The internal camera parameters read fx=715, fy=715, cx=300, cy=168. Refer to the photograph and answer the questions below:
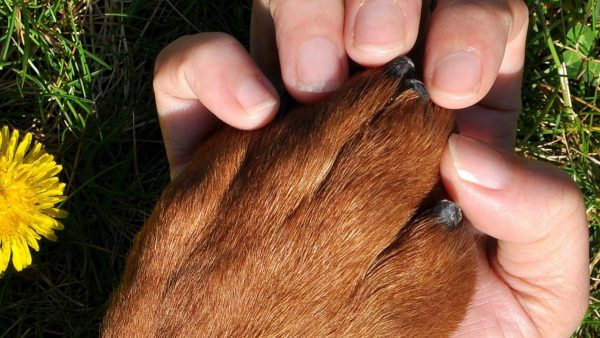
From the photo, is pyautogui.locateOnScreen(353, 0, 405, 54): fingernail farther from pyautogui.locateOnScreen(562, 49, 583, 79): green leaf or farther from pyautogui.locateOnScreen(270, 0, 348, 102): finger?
pyautogui.locateOnScreen(562, 49, 583, 79): green leaf

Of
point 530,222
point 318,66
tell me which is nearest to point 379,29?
point 318,66

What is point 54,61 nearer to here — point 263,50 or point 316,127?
point 263,50

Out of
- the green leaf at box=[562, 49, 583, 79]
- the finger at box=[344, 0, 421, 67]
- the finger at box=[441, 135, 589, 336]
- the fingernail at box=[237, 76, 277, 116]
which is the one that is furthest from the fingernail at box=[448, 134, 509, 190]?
the green leaf at box=[562, 49, 583, 79]

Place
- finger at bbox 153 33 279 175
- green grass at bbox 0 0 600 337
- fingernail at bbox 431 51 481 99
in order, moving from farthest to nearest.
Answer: green grass at bbox 0 0 600 337
finger at bbox 153 33 279 175
fingernail at bbox 431 51 481 99

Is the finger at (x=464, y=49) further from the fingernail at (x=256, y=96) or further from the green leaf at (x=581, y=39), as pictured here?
the green leaf at (x=581, y=39)

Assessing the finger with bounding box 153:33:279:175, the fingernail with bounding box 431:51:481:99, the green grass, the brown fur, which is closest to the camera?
the brown fur
